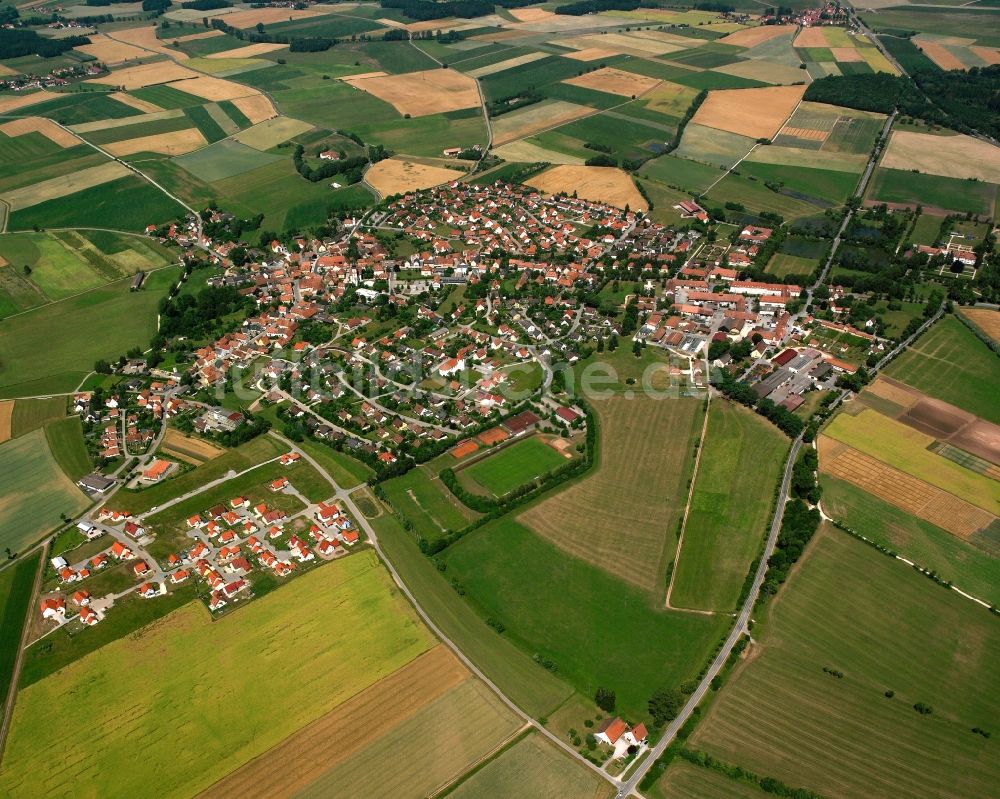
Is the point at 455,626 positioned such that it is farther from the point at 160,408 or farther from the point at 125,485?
the point at 160,408

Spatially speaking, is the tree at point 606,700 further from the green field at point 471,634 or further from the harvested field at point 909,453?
the harvested field at point 909,453

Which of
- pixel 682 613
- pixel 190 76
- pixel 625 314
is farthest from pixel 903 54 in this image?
pixel 682 613

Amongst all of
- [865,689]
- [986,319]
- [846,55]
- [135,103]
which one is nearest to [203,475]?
[865,689]

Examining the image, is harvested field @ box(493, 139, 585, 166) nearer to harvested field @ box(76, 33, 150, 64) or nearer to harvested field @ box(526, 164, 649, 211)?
harvested field @ box(526, 164, 649, 211)

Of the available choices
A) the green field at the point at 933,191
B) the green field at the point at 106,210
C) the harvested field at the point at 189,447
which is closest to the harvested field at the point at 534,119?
the green field at the point at 933,191

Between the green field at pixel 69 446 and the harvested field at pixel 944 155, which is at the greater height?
the harvested field at pixel 944 155

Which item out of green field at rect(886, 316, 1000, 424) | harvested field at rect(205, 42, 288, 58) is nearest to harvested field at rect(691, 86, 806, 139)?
green field at rect(886, 316, 1000, 424)

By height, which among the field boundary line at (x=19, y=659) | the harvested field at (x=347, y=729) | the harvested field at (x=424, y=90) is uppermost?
the harvested field at (x=424, y=90)
